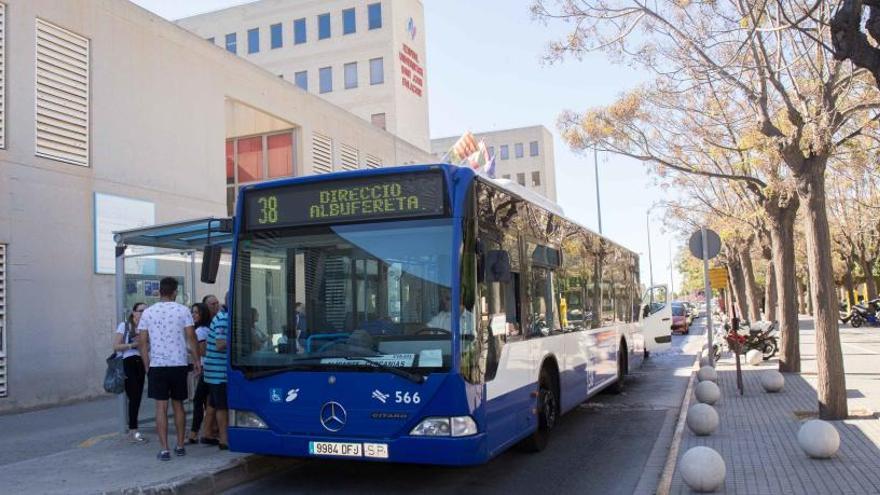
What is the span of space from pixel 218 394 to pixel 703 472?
505cm

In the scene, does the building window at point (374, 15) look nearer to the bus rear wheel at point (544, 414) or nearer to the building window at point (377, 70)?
the building window at point (377, 70)

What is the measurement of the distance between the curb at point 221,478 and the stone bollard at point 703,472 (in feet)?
13.8

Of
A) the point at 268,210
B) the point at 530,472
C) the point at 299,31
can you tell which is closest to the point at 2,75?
the point at 268,210

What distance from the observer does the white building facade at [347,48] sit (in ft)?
131

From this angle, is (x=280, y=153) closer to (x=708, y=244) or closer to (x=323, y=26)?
(x=708, y=244)

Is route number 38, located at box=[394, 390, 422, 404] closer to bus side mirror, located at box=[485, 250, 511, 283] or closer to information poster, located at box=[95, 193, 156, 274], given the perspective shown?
bus side mirror, located at box=[485, 250, 511, 283]

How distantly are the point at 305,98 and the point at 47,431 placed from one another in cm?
1358

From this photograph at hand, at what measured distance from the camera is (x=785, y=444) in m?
8.17

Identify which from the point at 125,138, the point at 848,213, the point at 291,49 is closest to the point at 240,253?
the point at 125,138

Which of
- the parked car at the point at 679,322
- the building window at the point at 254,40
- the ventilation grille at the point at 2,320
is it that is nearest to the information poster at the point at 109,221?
the ventilation grille at the point at 2,320

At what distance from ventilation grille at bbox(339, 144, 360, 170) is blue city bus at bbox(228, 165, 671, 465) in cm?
1683

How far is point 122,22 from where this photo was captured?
15453mm

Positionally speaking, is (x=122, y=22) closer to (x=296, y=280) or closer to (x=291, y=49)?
(x=296, y=280)

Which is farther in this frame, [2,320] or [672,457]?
[2,320]
